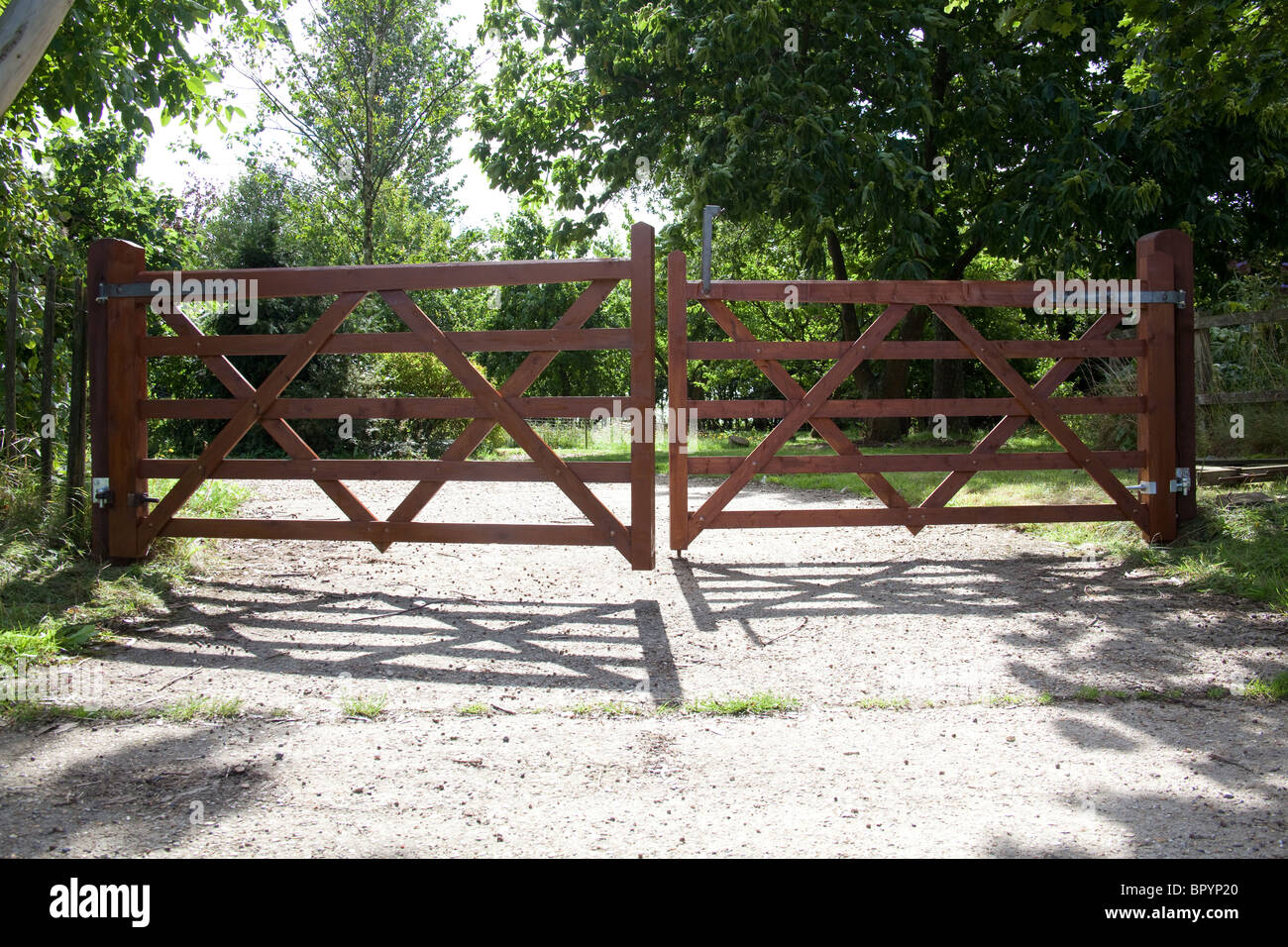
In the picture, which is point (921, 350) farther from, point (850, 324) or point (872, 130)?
point (850, 324)

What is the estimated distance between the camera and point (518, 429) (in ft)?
19.6

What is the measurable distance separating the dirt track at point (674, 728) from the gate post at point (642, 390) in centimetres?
37

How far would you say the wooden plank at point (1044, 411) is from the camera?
269 inches

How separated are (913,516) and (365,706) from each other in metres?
4.39

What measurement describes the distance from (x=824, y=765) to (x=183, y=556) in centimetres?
530

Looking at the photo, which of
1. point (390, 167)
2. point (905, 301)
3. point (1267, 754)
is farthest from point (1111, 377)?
point (390, 167)

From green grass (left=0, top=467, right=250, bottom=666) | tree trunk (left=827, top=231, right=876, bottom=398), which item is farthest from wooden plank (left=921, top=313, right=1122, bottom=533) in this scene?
tree trunk (left=827, top=231, right=876, bottom=398)

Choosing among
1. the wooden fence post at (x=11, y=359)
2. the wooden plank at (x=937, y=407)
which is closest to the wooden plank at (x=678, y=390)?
the wooden plank at (x=937, y=407)

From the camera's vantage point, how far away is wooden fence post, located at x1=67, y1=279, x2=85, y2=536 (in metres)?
6.64

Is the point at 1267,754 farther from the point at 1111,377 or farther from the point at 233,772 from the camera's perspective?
the point at 1111,377

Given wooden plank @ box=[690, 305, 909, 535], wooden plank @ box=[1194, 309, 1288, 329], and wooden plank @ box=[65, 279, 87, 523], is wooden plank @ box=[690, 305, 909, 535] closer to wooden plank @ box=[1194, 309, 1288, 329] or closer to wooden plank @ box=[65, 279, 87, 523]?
wooden plank @ box=[65, 279, 87, 523]

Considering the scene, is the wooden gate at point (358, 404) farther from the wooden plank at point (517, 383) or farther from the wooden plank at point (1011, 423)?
the wooden plank at point (1011, 423)

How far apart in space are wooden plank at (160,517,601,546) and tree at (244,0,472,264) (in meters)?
18.0

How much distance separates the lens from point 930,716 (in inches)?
143
